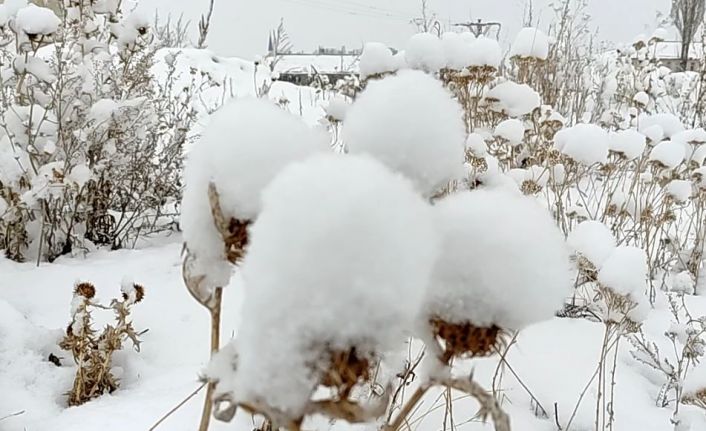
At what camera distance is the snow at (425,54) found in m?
2.05

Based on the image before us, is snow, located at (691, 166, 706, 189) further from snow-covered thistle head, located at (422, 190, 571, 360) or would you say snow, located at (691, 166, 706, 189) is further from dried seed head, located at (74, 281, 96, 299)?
snow-covered thistle head, located at (422, 190, 571, 360)

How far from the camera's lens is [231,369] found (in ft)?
1.14

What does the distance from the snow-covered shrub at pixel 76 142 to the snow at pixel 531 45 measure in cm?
134

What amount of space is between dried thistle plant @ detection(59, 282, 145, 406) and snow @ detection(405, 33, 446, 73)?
1057 millimetres

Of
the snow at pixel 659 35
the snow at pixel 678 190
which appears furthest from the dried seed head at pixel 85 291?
the snow at pixel 659 35

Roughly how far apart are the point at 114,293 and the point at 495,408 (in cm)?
192

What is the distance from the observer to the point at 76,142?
2.22m

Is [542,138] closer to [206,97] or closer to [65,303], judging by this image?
[65,303]

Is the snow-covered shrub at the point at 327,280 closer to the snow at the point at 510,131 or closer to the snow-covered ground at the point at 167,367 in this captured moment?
the snow-covered ground at the point at 167,367

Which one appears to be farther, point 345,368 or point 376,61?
point 376,61

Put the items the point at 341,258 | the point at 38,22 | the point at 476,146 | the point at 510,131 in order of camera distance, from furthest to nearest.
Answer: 1. the point at 510,131
2. the point at 476,146
3. the point at 38,22
4. the point at 341,258

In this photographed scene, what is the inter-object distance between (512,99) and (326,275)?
2073 mm

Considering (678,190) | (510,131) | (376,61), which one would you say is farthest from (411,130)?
(678,190)

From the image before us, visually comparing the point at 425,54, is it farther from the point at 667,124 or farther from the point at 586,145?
the point at 667,124
